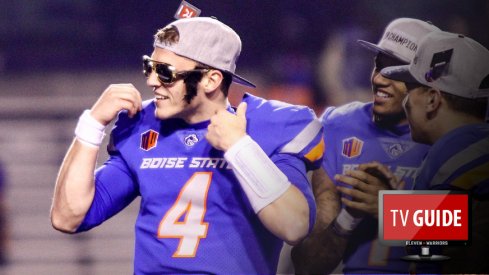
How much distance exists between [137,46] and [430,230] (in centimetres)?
136

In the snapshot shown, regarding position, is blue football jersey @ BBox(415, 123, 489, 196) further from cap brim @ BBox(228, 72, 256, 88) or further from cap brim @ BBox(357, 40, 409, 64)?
cap brim @ BBox(228, 72, 256, 88)

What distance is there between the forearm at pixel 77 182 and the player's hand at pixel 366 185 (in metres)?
0.99

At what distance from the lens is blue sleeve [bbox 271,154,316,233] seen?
2977 millimetres

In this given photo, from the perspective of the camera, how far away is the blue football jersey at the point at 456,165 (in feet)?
10.9

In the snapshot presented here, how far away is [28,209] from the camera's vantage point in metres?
3.28

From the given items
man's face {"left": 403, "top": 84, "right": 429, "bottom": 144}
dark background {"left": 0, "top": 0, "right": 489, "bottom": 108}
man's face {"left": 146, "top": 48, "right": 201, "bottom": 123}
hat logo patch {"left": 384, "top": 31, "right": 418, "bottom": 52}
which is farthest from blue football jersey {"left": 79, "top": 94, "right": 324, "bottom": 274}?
hat logo patch {"left": 384, "top": 31, "right": 418, "bottom": 52}

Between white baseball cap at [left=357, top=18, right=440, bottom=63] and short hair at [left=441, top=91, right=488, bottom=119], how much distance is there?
0.75 ft

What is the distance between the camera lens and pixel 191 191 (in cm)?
306

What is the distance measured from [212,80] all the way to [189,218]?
1.67 ft

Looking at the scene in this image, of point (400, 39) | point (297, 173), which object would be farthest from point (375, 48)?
point (297, 173)

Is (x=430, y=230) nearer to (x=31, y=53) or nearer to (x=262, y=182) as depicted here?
(x=262, y=182)

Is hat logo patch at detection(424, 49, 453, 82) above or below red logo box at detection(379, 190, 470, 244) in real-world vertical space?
above

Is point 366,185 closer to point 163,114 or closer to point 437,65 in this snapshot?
point 437,65

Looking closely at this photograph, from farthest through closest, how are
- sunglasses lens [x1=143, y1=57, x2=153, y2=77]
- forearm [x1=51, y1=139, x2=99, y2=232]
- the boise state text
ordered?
1. the boise state text
2. sunglasses lens [x1=143, y1=57, x2=153, y2=77]
3. forearm [x1=51, y1=139, x2=99, y2=232]
